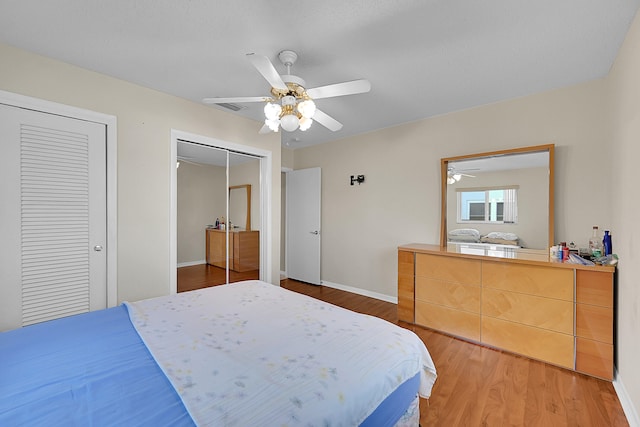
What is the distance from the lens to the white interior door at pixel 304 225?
4.67 metres

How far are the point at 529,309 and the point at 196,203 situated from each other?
3.45 m

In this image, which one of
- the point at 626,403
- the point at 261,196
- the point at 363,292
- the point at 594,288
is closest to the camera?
the point at 626,403

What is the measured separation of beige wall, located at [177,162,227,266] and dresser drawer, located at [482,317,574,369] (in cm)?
309

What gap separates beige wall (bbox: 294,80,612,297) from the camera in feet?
8.16

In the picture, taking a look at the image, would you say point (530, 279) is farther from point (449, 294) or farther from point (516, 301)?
point (449, 294)

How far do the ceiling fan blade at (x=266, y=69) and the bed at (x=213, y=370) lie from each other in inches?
57.3

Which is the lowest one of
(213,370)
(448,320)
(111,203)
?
(448,320)

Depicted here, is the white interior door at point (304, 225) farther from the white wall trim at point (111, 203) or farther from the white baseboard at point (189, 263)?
the white wall trim at point (111, 203)

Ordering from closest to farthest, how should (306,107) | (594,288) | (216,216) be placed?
(306,107), (594,288), (216,216)

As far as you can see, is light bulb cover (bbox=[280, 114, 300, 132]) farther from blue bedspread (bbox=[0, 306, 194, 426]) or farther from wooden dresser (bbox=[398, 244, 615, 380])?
wooden dresser (bbox=[398, 244, 615, 380])

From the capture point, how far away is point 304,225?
15.9ft

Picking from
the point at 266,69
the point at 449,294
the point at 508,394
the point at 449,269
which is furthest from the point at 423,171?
the point at 266,69

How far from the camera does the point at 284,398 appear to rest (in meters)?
0.93

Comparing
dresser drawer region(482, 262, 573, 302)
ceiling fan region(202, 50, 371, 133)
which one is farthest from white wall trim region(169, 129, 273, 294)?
dresser drawer region(482, 262, 573, 302)
